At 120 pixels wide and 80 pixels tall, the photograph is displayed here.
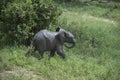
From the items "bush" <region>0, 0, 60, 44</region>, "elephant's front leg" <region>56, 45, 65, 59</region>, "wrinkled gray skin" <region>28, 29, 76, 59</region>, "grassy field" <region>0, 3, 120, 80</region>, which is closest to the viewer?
"grassy field" <region>0, 3, 120, 80</region>

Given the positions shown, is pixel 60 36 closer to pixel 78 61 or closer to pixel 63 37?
pixel 63 37

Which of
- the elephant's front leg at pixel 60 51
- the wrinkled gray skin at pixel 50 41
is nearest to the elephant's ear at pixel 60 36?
the wrinkled gray skin at pixel 50 41

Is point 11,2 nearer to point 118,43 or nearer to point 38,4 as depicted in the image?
point 38,4

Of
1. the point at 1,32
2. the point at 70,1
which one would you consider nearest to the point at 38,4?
the point at 1,32

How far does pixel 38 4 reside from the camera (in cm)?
1171

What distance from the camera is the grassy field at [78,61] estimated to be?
9.06 metres

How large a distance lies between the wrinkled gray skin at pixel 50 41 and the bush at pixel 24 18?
38.6 inches

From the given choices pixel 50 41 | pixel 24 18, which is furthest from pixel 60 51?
pixel 24 18

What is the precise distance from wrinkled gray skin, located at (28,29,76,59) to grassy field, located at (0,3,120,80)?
23 centimetres

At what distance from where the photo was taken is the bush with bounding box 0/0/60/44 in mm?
10945

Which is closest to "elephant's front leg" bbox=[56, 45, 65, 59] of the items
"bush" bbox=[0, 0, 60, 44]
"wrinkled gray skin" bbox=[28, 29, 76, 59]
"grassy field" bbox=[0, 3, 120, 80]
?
"wrinkled gray skin" bbox=[28, 29, 76, 59]

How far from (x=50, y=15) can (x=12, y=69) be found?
302 centimetres

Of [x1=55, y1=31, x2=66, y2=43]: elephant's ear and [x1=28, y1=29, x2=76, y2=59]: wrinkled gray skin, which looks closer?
[x1=28, y1=29, x2=76, y2=59]: wrinkled gray skin

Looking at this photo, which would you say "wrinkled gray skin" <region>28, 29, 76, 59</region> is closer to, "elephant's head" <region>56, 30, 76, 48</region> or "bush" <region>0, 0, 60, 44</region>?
"elephant's head" <region>56, 30, 76, 48</region>
